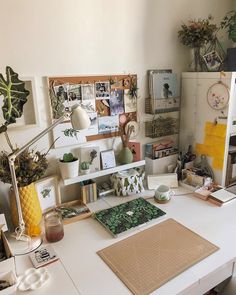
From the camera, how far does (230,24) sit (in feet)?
5.74

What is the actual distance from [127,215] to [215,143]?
749 millimetres

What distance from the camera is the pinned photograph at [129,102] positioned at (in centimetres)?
157

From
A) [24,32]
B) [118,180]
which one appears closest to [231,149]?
[118,180]

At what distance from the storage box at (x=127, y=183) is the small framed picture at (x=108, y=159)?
0.07 meters

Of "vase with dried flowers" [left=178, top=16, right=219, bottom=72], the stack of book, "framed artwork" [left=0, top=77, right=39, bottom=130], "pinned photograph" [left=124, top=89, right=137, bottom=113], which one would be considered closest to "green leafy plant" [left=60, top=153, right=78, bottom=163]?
"framed artwork" [left=0, top=77, right=39, bottom=130]

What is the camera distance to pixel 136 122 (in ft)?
5.44

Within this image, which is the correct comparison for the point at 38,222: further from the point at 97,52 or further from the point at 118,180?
the point at 97,52

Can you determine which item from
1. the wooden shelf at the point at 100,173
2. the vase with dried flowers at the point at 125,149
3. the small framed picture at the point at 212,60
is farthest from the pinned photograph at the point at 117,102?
the small framed picture at the point at 212,60

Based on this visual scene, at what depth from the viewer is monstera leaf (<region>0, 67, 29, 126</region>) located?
3.38ft

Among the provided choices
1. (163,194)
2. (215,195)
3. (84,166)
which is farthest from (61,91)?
(215,195)

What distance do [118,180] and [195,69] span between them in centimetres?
95

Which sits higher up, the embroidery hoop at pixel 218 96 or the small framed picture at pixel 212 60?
the small framed picture at pixel 212 60

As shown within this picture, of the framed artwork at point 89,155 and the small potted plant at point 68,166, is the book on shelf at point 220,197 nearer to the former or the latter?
the framed artwork at point 89,155

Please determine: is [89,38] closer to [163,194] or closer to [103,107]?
[103,107]
